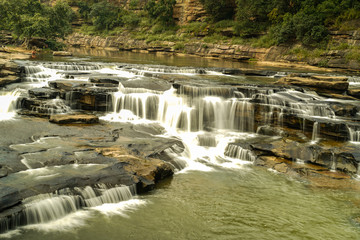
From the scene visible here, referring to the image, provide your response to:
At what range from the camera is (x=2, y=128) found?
10906 millimetres

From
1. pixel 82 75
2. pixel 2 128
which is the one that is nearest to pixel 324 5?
pixel 82 75

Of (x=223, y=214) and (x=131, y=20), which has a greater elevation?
(x=131, y=20)

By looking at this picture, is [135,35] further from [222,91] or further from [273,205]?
[273,205]

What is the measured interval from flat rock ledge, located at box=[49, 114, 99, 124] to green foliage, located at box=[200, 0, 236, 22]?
36652 millimetres

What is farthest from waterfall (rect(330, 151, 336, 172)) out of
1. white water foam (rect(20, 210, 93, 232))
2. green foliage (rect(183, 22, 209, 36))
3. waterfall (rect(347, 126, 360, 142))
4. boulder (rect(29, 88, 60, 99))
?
green foliage (rect(183, 22, 209, 36))

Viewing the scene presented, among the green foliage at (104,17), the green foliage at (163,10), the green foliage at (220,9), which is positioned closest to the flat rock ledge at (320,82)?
the green foliage at (220,9)

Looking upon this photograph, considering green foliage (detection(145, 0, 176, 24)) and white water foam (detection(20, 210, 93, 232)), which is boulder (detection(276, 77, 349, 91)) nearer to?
white water foam (detection(20, 210, 93, 232))

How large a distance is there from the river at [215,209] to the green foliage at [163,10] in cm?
4461

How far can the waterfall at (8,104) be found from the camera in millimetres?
12930

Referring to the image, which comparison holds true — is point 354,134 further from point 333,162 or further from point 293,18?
point 293,18

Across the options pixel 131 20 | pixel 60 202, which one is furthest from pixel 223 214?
pixel 131 20

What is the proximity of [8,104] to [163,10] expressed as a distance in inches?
1658

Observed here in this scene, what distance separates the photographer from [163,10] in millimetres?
51094

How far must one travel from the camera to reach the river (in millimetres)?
6137
